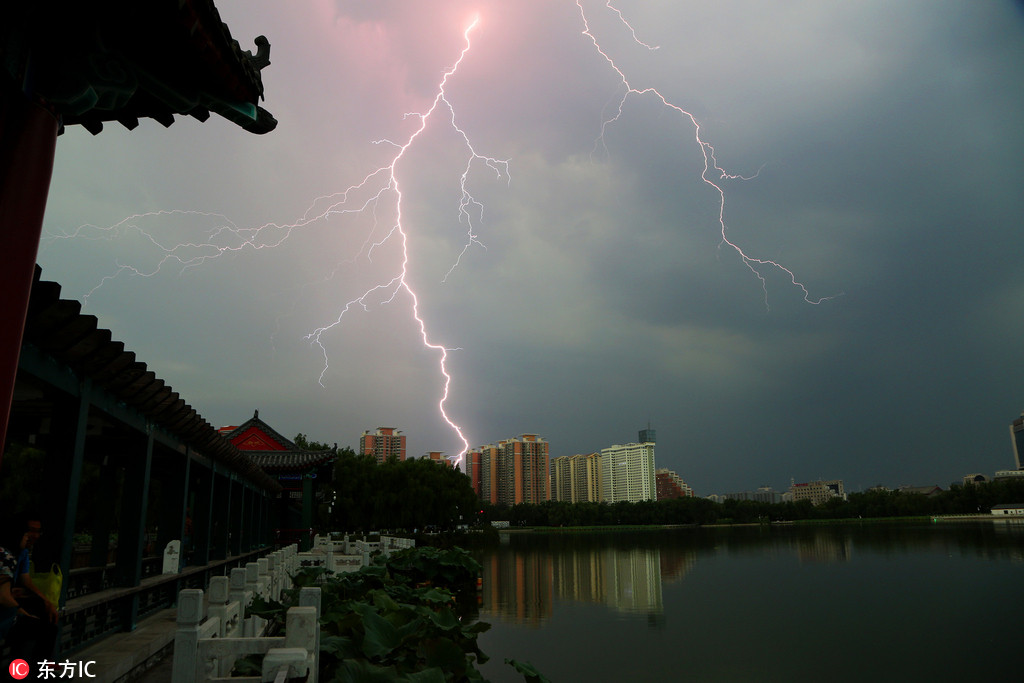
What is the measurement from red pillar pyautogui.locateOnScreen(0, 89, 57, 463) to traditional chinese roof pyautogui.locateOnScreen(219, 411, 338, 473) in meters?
15.4

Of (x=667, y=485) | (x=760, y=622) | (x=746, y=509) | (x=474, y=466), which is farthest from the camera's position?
(x=667, y=485)

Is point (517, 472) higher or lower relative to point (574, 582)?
higher

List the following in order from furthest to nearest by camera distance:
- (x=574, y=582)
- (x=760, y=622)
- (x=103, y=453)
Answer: (x=574, y=582) < (x=760, y=622) < (x=103, y=453)

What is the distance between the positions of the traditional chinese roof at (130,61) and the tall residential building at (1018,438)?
17827 cm

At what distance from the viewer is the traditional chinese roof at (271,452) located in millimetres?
19786

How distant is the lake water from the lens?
377 inches

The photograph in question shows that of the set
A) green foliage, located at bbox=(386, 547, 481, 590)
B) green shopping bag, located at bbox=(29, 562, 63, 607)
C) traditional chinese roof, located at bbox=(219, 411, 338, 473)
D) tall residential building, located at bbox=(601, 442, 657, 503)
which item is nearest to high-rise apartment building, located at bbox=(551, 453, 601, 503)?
tall residential building, located at bbox=(601, 442, 657, 503)

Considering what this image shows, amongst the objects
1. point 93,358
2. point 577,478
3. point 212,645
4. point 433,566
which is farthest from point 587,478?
point 212,645

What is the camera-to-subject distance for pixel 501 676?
28.9ft

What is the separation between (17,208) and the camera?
2475 mm

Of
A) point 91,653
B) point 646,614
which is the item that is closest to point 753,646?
point 646,614

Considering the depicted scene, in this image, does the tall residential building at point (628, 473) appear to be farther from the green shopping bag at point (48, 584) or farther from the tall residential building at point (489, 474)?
the green shopping bag at point (48, 584)

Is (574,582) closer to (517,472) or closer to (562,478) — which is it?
(517,472)

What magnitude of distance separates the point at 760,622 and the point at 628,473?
12372cm
